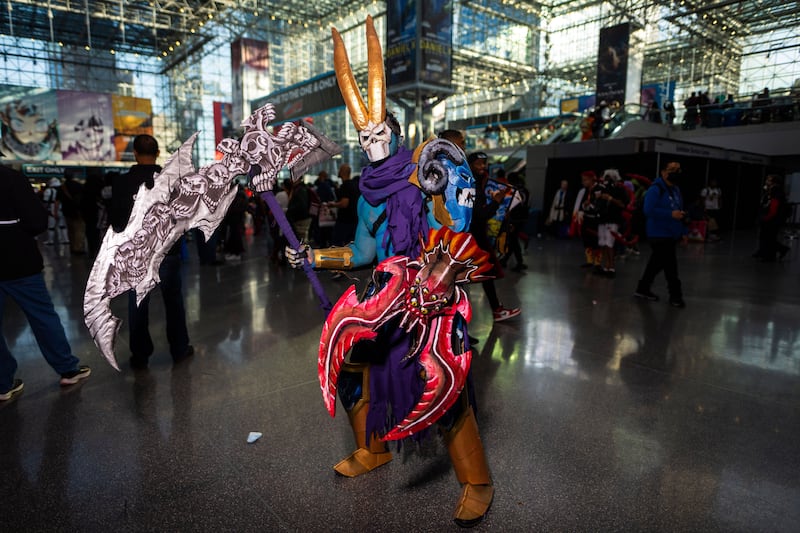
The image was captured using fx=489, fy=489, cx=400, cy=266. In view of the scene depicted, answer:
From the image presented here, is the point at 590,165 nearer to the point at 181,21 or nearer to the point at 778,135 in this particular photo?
the point at 778,135

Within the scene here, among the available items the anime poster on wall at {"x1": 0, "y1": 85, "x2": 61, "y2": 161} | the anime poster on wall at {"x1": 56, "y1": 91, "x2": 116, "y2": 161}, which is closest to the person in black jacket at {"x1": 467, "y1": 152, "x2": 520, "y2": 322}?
the anime poster on wall at {"x1": 0, "y1": 85, "x2": 61, "y2": 161}

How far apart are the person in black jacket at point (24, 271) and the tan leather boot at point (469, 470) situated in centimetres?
290

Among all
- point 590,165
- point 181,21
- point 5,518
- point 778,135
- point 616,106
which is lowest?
point 5,518

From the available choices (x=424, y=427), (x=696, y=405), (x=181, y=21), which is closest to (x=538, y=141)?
(x=696, y=405)

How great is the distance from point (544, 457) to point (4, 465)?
2.81 metres

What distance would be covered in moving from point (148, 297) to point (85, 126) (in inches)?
1004

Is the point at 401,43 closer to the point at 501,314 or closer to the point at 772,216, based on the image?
the point at 772,216

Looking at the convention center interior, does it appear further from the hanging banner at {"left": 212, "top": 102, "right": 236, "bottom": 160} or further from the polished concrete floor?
the hanging banner at {"left": 212, "top": 102, "right": 236, "bottom": 160}

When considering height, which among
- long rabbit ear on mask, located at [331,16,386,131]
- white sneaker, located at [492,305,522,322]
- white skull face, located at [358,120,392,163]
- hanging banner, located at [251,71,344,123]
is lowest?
white sneaker, located at [492,305,522,322]

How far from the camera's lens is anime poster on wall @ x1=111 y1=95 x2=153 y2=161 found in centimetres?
2459

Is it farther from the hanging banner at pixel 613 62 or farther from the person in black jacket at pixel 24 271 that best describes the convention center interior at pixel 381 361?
the hanging banner at pixel 613 62

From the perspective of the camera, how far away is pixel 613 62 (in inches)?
789

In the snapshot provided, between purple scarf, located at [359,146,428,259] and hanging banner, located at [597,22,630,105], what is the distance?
69.0ft

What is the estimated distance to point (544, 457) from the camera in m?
2.57
